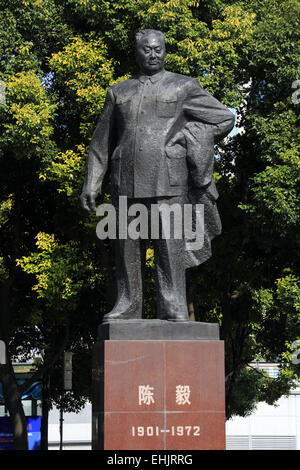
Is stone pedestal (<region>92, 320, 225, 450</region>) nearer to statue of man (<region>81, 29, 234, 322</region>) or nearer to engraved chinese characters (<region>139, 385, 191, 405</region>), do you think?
engraved chinese characters (<region>139, 385, 191, 405</region>)

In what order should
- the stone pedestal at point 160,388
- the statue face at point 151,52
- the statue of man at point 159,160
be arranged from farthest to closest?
1. the statue face at point 151,52
2. the statue of man at point 159,160
3. the stone pedestal at point 160,388

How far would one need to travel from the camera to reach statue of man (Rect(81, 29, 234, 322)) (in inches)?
343

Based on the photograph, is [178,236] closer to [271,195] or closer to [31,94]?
[271,195]

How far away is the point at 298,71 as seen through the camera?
693 inches

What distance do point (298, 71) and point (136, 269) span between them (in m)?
9.83

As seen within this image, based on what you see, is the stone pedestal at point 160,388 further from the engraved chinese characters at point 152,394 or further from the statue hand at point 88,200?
the statue hand at point 88,200

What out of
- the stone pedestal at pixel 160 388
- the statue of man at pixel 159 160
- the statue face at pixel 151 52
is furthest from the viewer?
the statue face at pixel 151 52

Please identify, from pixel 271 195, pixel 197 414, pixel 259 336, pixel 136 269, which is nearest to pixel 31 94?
pixel 271 195

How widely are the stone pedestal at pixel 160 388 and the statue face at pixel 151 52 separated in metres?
2.48

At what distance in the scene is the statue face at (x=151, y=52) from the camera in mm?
8930

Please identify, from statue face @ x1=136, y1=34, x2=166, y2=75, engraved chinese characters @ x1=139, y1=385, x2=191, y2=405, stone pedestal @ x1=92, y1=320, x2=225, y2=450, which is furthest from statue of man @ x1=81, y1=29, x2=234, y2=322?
engraved chinese characters @ x1=139, y1=385, x2=191, y2=405

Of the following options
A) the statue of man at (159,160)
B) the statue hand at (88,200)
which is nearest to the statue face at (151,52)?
the statue of man at (159,160)

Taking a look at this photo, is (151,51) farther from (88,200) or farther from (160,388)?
(160,388)

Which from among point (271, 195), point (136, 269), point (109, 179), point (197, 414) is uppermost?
point (271, 195)
